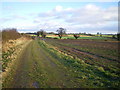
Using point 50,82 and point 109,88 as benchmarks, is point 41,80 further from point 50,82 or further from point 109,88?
point 109,88

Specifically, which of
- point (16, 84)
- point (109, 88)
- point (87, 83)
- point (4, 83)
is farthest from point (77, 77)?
point (4, 83)

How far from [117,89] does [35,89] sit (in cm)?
453

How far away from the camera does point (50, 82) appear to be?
285 inches

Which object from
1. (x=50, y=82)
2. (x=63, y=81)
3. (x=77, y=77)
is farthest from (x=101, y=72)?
(x=50, y=82)

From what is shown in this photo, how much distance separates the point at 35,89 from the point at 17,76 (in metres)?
2.52

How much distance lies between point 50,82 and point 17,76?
8.57ft

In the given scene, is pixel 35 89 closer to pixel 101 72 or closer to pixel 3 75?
pixel 3 75

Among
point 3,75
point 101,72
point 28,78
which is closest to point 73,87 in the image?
point 28,78

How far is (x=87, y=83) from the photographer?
721 cm

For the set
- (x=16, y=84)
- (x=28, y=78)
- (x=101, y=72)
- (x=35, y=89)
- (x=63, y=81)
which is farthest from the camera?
(x=101, y=72)

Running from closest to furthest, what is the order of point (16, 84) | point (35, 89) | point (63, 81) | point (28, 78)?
point (35, 89) < point (16, 84) < point (63, 81) < point (28, 78)

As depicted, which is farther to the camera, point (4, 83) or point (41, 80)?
point (41, 80)

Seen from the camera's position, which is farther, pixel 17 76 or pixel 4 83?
pixel 17 76

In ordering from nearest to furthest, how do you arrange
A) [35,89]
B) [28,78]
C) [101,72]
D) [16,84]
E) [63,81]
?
[35,89]
[16,84]
[63,81]
[28,78]
[101,72]
